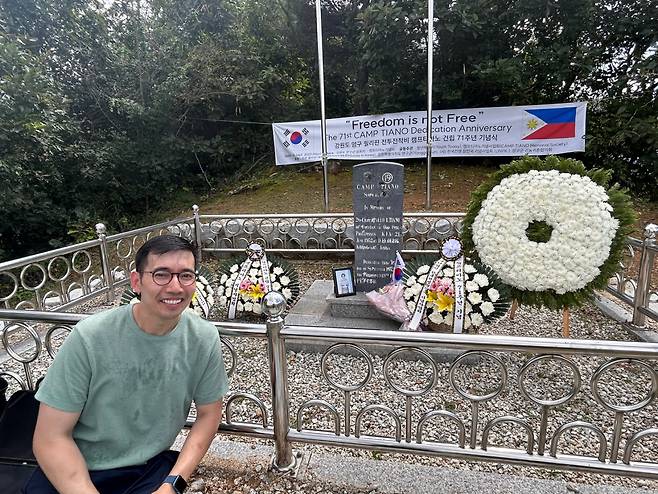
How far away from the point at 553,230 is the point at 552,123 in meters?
5.84

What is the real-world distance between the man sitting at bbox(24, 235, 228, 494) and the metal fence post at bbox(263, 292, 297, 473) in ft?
1.15

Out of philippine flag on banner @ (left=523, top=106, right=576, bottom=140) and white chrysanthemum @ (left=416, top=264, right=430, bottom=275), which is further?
philippine flag on banner @ (left=523, top=106, right=576, bottom=140)

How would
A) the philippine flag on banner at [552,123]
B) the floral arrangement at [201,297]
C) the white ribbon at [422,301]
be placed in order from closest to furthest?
the white ribbon at [422,301]
the floral arrangement at [201,297]
the philippine flag on banner at [552,123]

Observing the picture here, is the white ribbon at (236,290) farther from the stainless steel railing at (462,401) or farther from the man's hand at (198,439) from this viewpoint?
the man's hand at (198,439)

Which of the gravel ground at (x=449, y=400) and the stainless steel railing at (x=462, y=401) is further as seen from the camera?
the gravel ground at (x=449, y=400)

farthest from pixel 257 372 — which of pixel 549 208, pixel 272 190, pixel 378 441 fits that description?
pixel 272 190

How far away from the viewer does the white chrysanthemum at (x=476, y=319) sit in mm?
3404

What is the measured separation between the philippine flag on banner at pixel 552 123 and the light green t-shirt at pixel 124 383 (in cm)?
850

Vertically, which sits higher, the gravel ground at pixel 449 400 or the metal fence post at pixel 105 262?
the metal fence post at pixel 105 262

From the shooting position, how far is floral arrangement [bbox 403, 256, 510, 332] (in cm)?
338

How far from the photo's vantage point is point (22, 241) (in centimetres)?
888

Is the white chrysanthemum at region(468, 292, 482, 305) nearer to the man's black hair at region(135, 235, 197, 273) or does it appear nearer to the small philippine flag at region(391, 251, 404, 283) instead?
the small philippine flag at region(391, 251, 404, 283)

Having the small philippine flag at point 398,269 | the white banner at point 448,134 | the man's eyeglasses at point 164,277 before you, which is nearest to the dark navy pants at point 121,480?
the man's eyeglasses at point 164,277

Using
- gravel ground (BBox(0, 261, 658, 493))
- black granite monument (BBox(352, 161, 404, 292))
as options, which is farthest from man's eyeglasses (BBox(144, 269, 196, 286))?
black granite monument (BBox(352, 161, 404, 292))
